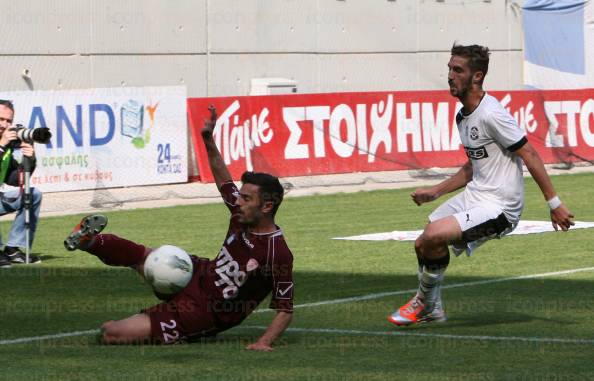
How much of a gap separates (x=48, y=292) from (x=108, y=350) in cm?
357

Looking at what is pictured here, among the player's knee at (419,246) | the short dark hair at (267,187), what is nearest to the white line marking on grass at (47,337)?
the short dark hair at (267,187)

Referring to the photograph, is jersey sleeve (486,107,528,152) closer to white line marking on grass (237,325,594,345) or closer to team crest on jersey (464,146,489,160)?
team crest on jersey (464,146,489,160)

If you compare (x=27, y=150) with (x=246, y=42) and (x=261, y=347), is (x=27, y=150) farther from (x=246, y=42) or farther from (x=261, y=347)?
(x=246, y=42)

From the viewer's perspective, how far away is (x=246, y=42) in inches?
1227

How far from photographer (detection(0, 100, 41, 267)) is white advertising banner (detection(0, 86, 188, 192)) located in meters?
6.51

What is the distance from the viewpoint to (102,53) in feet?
93.4

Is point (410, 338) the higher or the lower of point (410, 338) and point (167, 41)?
the lower

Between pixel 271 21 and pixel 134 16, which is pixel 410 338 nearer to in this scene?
pixel 134 16

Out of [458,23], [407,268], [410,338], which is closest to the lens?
[410,338]

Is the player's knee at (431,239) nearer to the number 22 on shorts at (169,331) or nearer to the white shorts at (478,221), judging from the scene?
the white shorts at (478,221)

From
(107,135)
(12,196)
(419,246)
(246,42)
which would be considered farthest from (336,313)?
(246,42)

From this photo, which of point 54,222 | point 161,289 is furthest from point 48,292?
point 54,222

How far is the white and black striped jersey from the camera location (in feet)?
35.1

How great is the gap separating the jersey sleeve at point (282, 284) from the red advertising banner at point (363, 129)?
50.9 ft
